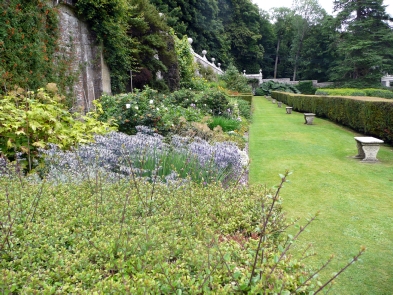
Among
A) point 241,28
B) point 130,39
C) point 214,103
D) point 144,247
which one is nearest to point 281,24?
point 241,28

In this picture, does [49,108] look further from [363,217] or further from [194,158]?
[363,217]

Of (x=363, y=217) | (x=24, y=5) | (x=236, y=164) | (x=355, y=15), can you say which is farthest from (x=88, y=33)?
(x=355, y=15)

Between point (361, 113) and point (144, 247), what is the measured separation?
993 centimetres

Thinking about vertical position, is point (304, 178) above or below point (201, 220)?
below

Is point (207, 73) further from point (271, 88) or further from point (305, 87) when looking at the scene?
point (305, 87)

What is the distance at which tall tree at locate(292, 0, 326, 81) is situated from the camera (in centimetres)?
5016

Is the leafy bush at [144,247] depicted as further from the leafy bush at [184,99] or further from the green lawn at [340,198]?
the leafy bush at [184,99]

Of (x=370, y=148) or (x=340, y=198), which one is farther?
(x=370, y=148)

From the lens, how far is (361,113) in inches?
389

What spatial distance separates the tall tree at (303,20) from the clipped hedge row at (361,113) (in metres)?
38.5

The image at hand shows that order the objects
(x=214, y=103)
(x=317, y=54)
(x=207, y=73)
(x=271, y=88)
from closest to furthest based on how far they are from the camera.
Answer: (x=214, y=103) < (x=207, y=73) < (x=271, y=88) < (x=317, y=54)

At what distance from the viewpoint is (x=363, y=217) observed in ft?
13.0

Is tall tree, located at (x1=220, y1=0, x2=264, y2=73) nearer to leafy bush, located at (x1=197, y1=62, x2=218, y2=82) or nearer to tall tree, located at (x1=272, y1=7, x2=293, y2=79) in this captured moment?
tall tree, located at (x1=272, y1=7, x2=293, y2=79)

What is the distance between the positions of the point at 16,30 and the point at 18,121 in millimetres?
2982
